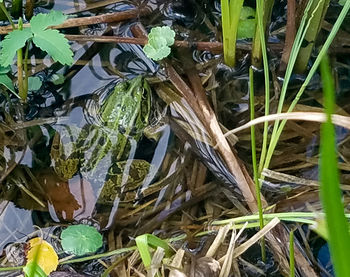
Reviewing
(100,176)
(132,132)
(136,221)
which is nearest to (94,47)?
(132,132)

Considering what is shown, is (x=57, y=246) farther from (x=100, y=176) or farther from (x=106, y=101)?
(x=106, y=101)

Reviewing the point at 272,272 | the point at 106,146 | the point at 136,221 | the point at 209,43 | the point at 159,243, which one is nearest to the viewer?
the point at 159,243

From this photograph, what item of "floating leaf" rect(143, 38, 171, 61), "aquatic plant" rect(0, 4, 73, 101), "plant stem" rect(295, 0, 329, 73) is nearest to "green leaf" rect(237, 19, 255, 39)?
"plant stem" rect(295, 0, 329, 73)

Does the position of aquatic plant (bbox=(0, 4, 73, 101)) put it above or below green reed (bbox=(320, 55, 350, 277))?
below

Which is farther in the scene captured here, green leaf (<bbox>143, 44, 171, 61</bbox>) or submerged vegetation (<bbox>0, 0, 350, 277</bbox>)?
green leaf (<bbox>143, 44, 171, 61</bbox>)

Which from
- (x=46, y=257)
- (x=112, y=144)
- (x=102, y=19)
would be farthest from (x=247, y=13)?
(x=46, y=257)

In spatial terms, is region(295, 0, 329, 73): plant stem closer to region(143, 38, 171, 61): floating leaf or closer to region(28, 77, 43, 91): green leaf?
region(143, 38, 171, 61): floating leaf

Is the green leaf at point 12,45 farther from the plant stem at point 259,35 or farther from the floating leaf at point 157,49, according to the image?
the plant stem at point 259,35

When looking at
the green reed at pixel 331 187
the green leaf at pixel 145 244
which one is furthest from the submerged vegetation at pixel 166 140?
the green reed at pixel 331 187
